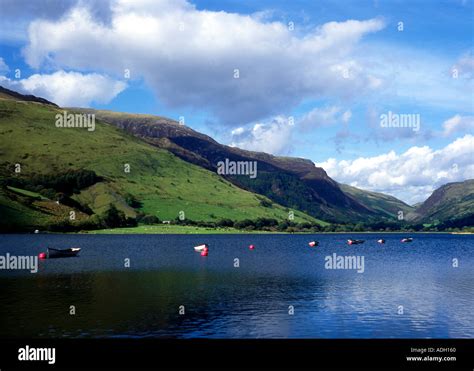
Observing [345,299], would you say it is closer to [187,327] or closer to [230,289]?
[230,289]

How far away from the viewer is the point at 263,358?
26.7 m

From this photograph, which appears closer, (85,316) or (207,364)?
(207,364)

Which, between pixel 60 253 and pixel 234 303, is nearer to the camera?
pixel 234 303

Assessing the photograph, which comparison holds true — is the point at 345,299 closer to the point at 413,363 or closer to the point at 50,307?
the point at 50,307

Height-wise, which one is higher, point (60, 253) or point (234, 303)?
point (60, 253)

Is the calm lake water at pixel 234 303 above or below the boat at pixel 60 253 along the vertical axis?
below

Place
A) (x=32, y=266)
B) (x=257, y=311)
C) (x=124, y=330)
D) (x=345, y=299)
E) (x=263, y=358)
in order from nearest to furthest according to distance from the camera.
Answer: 1. (x=263, y=358)
2. (x=124, y=330)
3. (x=257, y=311)
4. (x=345, y=299)
5. (x=32, y=266)

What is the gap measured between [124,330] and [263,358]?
23.1 metres

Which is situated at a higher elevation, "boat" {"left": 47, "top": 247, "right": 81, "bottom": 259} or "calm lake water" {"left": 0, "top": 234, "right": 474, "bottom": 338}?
"boat" {"left": 47, "top": 247, "right": 81, "bottom": 259}

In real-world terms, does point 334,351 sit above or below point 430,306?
above

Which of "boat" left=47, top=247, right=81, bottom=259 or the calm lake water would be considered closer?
the calm lake water

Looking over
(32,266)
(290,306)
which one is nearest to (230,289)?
(290,306)

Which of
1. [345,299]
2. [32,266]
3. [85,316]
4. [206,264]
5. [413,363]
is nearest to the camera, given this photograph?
[413,363]

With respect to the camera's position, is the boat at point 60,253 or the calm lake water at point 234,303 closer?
the calm lake water at point 234,303
